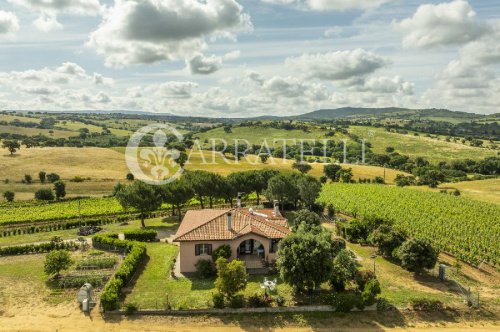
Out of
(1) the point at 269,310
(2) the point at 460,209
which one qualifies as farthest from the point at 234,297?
(2) the point at 460,209

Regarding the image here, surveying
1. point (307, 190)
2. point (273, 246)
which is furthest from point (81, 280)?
point (307, 190)

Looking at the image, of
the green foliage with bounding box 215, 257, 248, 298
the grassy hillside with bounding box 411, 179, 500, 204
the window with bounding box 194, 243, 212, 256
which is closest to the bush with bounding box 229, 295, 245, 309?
the green foliage with bounding box 215, 257, 248, 298

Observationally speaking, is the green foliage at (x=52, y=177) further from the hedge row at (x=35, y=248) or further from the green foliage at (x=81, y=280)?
the green foliage at (x=81, y=280)

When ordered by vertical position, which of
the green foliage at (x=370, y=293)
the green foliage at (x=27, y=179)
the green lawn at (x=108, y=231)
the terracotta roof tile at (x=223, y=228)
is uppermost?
the terracotta roof tile at (x=223, y=228)

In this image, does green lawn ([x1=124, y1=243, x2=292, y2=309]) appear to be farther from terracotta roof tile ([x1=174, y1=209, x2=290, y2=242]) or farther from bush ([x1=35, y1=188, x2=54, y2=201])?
bush ([x1=35, y1=188, x2=54, y2=201])

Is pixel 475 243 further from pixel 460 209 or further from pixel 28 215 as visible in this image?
pixel 28 215

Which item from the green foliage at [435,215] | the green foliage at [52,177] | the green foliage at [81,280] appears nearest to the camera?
the green foliage at [81,280]

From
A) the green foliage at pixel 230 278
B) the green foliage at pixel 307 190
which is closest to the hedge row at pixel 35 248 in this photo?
the green foliage at pixel 230 278
